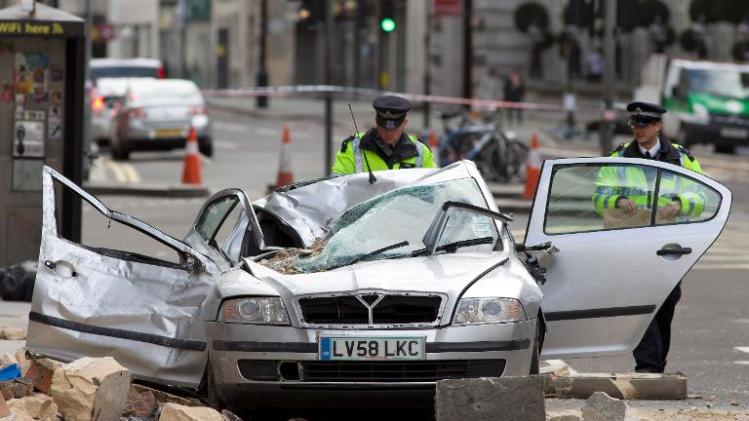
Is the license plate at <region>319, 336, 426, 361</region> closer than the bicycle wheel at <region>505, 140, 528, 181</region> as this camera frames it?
Yes

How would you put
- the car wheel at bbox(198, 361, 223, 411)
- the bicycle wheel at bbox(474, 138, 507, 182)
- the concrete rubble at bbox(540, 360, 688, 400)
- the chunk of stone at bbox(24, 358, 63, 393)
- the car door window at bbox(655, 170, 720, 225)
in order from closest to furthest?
the car wheel at bbox(198, 361, 223, 411) < the chunk of stone at bbox(24, 358, 63, 393) < the concrete rubble at bbox(540, 360, 688, 400) < the car door window at bbox(655, 170, 720, 225) < the bicycle wheel at bbox(474, 138, 507, 182)

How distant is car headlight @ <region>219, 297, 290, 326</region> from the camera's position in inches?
314

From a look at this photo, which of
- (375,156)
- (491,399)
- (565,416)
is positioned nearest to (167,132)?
(375,156)

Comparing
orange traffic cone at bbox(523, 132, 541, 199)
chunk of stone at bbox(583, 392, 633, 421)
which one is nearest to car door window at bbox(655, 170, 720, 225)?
chunk of stone at bbox(583, 392, 633, 421)

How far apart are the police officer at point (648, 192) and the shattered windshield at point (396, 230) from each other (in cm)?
93

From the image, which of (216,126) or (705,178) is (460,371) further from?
(216,126)

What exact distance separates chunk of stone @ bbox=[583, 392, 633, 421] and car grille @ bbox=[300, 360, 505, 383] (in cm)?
53

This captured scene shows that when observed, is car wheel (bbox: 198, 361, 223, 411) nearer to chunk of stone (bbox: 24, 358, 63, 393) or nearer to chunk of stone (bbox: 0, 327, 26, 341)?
chunk of stone (bbox: 24, 358, 63, 393)

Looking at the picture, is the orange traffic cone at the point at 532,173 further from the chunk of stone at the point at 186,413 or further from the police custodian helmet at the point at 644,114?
the chunk of stone at the point at 186,413

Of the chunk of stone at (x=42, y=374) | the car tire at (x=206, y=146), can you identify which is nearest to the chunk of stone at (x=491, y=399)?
the chunk of stone at (x=42, y=374)

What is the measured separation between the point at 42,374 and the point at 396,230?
166cm

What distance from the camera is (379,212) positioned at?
9.00 m

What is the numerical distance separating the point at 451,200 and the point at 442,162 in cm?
1744

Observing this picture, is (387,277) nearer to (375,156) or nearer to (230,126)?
(375,156)
